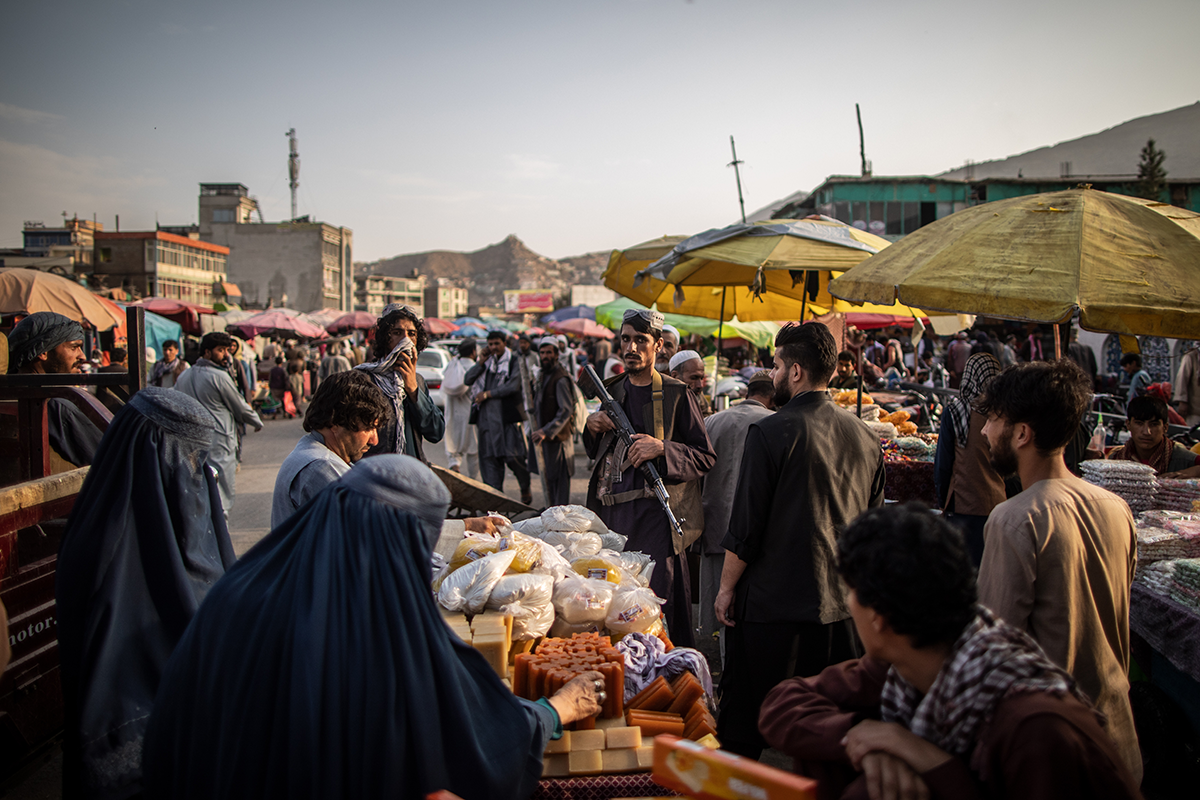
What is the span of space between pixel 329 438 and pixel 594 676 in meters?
1.39

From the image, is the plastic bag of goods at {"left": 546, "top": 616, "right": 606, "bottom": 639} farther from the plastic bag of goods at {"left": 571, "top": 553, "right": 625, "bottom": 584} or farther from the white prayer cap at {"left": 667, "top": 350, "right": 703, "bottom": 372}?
the white prayer cap at {"left": 667, "top": 350, "right": 703, "bottom": 372}

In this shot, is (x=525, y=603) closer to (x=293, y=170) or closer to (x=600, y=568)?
(x=600, y=568)

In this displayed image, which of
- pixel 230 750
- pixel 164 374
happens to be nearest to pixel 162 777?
Result: pixel 230 750

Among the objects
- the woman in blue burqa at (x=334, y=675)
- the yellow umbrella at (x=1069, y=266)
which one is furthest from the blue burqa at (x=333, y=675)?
the yellow umbrella at (x=1069, y=266)

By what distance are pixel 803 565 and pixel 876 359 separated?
1754 cm

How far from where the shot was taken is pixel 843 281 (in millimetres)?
3996

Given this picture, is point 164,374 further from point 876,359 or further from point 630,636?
point 876,359

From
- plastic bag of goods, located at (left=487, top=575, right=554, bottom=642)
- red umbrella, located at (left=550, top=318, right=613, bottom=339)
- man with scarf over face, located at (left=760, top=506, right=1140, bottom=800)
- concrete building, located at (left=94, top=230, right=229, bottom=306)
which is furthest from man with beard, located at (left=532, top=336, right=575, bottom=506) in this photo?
concrete building, located at (left=94, top=230, right=229, bottom=306)

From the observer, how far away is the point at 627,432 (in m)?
3.99

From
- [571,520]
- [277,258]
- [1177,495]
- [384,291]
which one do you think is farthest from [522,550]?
[384,291]

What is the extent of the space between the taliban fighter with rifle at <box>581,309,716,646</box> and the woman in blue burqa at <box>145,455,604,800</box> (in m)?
2.21

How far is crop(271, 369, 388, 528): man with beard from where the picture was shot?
2555 millimetres

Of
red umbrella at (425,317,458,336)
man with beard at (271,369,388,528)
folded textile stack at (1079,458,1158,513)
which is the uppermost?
red umbrella at (425,317,458,336)

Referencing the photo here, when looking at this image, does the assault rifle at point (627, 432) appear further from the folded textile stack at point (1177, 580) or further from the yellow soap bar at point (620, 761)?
the folded textile stack at point (1177, 580)
